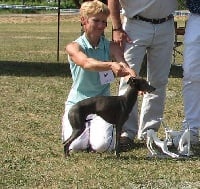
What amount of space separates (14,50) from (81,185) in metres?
14.9

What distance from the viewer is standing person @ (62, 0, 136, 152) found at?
471 centimetres

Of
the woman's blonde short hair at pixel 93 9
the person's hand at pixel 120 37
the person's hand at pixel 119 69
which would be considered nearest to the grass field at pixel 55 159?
the person's hand at pixel 119 69

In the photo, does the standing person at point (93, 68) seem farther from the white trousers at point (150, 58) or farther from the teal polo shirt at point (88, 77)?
the white trousers at point (150, 58)

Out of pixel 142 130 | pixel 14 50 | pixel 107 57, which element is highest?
pixel 107 57

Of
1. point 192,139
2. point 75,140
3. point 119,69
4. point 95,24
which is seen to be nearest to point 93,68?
point 119,69

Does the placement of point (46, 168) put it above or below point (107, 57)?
below

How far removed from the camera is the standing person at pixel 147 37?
17.1 ft

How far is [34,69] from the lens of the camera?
12.9 meters

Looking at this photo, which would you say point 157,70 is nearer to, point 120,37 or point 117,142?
point 120,37

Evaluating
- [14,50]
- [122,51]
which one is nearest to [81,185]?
[122,51]

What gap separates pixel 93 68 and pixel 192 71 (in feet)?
3.21

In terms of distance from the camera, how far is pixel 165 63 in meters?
5.53

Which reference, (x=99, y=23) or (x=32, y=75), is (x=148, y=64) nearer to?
(x=99, y=23)

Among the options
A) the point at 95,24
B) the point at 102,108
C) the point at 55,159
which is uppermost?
the point at 95,24
